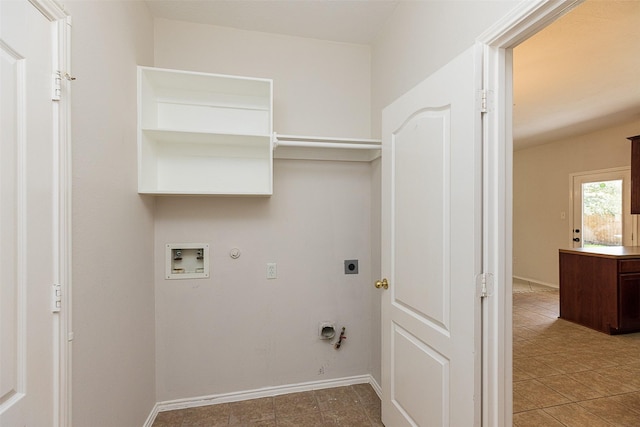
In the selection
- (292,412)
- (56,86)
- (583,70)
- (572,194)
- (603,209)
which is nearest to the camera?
(56,86)

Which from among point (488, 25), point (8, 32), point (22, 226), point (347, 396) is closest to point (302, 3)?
point (488, 25)

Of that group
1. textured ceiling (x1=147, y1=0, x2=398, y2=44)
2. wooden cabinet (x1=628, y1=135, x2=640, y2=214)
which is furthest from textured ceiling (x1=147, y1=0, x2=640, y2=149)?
wooden cabinet (x1=628, y1=135, x2=640, y2=214)

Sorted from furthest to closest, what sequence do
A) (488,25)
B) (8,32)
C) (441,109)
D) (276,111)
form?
1. (276,111)
2. (441,109)
3. (488,25)
4. (8,32)

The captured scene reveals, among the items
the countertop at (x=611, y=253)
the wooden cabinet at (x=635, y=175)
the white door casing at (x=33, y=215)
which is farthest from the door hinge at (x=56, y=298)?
the wooden cabinet at (x=635, y=175)

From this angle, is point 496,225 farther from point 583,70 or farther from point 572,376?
point 583,70

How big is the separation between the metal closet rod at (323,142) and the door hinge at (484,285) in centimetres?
121

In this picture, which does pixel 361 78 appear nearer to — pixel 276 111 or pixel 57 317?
pixel 276 111

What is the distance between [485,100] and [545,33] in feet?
5.42

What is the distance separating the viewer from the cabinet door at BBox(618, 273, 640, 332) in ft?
10.8

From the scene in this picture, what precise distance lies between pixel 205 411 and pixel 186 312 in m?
0.67

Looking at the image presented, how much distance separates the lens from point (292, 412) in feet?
6.64

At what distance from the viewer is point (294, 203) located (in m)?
2.24

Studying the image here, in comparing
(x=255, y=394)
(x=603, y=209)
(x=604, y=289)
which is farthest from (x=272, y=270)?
(x=603, y=209)

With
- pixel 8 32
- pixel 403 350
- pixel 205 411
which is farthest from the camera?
pixel 205 411
